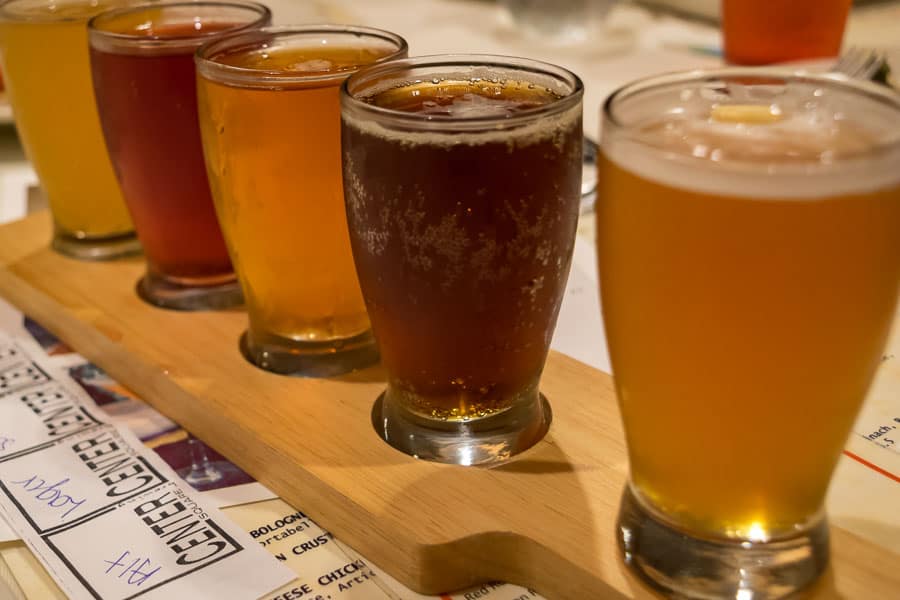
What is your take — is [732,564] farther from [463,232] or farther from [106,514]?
[106,514]

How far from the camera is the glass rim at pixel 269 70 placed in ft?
2.30

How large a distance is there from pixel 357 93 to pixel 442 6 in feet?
5.25

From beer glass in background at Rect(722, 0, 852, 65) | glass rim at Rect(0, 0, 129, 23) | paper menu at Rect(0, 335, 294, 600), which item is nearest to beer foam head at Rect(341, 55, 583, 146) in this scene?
paper menu at Rect(0, 335, 294, 600)

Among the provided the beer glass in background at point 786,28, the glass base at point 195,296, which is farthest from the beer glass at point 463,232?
the beer glass in background at point 786,28

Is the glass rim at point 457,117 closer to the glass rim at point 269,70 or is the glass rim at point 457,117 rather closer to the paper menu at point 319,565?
the glass rim at point 269,70

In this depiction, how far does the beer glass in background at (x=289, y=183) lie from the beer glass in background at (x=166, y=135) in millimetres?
67

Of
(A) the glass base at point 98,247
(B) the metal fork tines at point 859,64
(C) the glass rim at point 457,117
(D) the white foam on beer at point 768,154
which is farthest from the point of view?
(B) the metal fork tines at point 859,64

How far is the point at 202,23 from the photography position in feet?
2.96

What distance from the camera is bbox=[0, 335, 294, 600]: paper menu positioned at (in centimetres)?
60

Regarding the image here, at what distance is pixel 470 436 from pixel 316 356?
173mm

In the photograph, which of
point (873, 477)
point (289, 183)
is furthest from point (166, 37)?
point (873, 477)

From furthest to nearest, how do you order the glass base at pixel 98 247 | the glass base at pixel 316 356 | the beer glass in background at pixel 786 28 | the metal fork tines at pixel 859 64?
the beer glass in background at pixel 786 28
the metal fork tines at pixel 859 64
the glass base at pixel 98 247
the glass base at pixel 316 356

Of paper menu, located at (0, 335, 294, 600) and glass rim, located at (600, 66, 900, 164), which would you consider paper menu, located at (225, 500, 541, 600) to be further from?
glass rim, located at (600, 66, 900, 164)

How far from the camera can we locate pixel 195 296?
2.98 feet
